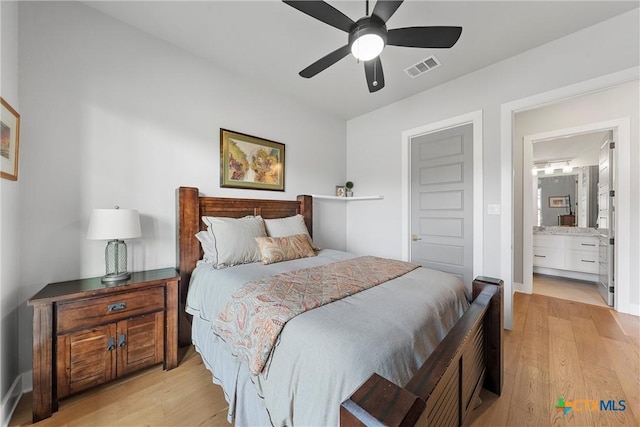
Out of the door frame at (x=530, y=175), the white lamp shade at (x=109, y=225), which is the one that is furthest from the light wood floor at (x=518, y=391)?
the door frame at (x=530, y=175)

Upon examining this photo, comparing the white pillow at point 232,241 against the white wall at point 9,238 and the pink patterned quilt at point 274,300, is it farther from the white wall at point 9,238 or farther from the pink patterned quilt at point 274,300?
the white wall at point 9,238

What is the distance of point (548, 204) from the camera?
4934 mm

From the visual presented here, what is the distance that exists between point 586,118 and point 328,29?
371 centimetres

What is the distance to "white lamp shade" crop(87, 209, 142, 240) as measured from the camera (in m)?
1.68

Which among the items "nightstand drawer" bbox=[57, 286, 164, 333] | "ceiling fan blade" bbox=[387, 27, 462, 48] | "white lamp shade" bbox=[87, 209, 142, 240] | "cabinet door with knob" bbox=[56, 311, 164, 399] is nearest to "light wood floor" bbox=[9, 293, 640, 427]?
"cabinet door with knob" bbox=[56, 311, 164, 399]

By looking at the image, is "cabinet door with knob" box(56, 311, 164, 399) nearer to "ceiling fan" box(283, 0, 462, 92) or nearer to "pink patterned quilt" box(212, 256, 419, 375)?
"pink patterned quilt" box(212, 256, 419, 375)

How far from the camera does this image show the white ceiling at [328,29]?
6.27 feet

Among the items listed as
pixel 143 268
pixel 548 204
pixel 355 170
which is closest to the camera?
pixel 143 268

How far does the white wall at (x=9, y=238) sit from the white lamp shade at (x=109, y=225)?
0.38 meters

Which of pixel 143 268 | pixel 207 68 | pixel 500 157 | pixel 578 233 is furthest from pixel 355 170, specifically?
pixel 578 233

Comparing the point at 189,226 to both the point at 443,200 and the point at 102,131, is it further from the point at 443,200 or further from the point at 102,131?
the point at 443,200

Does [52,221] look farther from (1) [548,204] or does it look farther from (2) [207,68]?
(1) [548,204]

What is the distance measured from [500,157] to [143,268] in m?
3.72

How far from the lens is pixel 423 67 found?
2.67 metres
